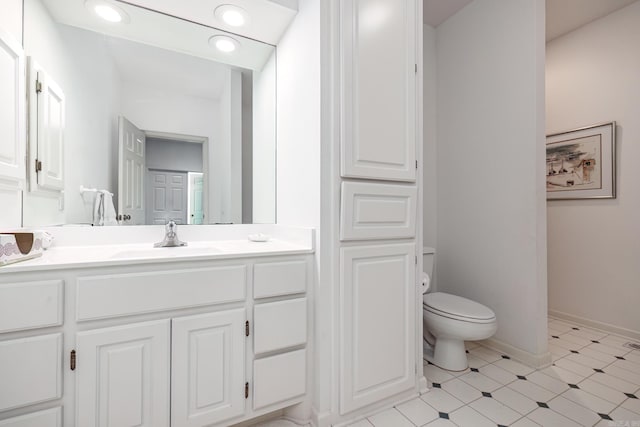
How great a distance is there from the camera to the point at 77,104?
1.48 metres

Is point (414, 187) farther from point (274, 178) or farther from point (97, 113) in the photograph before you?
point (97, 113)

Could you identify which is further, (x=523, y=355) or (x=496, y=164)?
(x=496, y=164)

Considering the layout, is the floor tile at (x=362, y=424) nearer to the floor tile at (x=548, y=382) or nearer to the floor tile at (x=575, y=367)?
the floor tile at (x=548, y=382)

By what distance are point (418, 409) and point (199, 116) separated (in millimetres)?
2060

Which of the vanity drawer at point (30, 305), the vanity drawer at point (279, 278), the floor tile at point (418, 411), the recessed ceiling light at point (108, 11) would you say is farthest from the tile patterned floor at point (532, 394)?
the recessed ceiling light at point (108, 11)

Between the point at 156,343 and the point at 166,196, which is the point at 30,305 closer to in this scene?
the point at 156,343

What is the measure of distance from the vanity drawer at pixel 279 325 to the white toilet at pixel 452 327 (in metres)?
0.89

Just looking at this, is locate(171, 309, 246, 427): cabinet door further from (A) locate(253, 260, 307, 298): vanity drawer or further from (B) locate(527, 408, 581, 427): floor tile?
(B) locate(527, 408, 581, 427): floor tile

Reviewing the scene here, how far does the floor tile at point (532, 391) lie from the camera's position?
1580mm

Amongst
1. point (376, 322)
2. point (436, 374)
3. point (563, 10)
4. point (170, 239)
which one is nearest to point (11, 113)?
point (170, 239)

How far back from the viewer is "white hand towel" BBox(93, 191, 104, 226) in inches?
58.3

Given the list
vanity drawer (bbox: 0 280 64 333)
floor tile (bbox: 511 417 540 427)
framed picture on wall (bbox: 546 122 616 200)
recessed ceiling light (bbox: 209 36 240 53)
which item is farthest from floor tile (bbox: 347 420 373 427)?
framed picture on wall (bbox: 546 122 616 200)

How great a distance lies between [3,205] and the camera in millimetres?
1158

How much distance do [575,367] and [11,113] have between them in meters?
3.30
